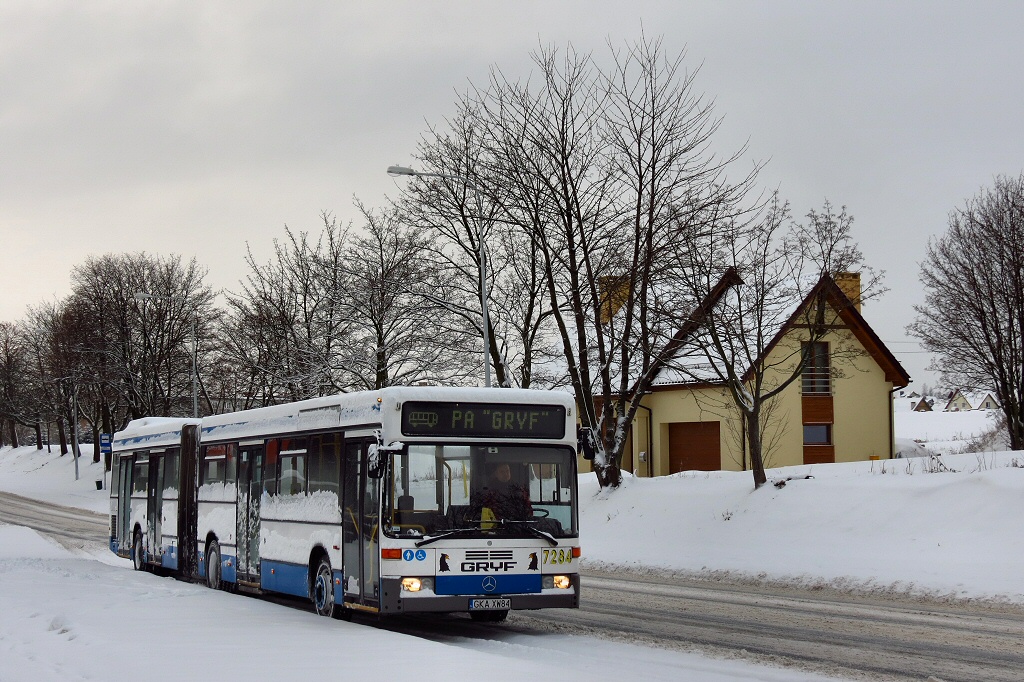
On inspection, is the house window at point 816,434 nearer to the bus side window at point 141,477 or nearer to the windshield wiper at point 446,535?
the bus side window at point 141,477

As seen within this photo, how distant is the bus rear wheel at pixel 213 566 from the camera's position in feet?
62.5

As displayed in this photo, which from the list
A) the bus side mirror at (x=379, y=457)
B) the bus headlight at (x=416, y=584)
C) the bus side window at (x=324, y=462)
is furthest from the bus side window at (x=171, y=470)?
the bus headlight at (x=416, y=584)

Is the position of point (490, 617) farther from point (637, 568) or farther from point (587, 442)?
point (637, 568)

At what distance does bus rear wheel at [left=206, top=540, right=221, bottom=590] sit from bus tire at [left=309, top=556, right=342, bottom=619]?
4.82 meters

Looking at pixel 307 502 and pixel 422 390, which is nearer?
pixel 422 390

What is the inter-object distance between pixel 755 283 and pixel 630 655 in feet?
50.0

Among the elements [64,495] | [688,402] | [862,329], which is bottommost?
[64,495]

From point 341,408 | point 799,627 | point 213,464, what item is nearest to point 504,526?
point 341,408

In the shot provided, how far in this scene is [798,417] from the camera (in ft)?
150

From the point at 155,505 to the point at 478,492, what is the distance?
12.3 metres

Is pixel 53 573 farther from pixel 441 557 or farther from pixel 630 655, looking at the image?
pixel 630 655

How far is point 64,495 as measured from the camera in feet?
220

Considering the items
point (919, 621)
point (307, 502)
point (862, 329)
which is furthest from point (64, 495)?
point (919, 621)

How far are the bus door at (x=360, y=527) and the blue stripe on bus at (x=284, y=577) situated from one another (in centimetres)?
163
